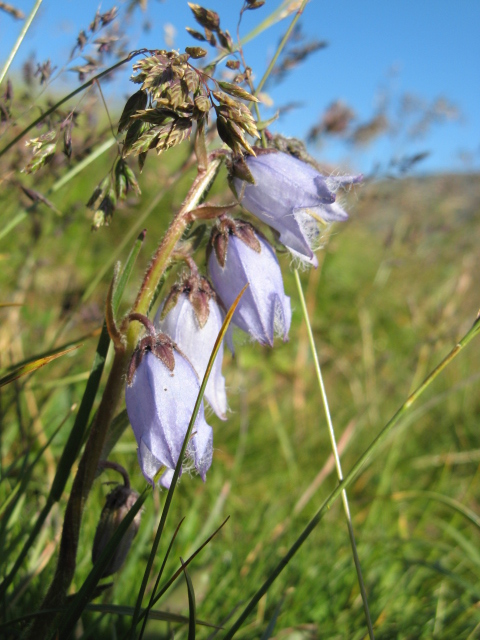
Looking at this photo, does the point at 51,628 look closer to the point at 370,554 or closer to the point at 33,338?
the point at 370,554

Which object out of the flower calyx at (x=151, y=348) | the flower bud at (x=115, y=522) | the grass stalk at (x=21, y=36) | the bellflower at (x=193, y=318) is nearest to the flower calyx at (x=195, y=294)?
the bellflower at (x=193, y=318)

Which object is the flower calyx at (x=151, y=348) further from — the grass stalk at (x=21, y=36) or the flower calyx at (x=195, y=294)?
the grass stalk at (x=21, y=36)

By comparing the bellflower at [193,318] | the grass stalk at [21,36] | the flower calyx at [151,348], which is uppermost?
the grass stalk at [21,36]

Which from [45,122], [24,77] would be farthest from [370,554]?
→ [24,77]

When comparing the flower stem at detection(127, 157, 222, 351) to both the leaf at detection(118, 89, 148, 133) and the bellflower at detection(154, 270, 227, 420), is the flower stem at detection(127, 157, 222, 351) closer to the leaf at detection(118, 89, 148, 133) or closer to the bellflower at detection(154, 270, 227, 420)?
the bellflower at detection(154, 270, 227, 420)

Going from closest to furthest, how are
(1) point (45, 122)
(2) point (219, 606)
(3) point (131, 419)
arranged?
(3) point (131, 419)
(1) point (45, 122)
(2) point (219, 606)

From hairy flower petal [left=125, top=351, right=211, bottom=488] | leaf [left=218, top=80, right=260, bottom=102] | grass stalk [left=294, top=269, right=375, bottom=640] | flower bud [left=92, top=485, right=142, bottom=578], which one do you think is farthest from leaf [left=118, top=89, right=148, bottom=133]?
flower bud [left=92, top=485, right=142, bottom=578]
